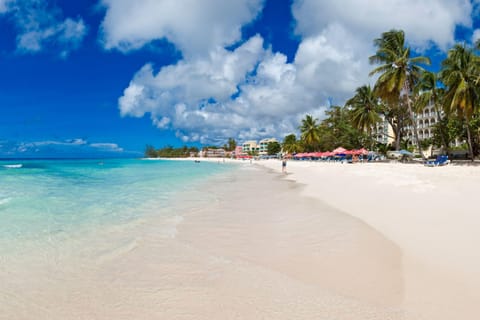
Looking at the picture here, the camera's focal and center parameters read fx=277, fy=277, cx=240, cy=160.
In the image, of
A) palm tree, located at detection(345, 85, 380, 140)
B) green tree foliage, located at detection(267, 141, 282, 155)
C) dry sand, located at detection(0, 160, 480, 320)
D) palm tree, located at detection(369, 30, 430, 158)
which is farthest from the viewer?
green tree foliage, located at detection(267, 141, 282, 155)

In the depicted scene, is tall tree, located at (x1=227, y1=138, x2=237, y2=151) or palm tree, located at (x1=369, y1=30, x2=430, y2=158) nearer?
palm tree, located at (x1=369, y1=30, x2=430, y2=158)

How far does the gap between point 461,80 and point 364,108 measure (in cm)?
1673

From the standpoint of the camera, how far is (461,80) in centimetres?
2311

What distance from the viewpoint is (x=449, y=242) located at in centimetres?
430

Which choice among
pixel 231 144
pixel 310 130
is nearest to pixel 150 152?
pixel 231 144

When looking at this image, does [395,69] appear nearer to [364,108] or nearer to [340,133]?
[364,108]

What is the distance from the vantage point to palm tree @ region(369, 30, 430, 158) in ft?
87.3

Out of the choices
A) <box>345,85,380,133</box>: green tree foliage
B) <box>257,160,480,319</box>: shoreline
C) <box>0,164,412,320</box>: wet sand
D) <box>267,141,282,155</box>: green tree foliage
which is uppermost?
<box>345,85,380,133</box>: green tree foliage

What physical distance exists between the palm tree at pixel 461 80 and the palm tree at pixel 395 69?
7.65 feet

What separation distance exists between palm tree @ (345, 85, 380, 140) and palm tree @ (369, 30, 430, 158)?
1071 cm

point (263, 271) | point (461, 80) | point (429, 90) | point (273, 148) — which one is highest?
point (429, 90)

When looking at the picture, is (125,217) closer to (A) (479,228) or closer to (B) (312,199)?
(B) (312,199)

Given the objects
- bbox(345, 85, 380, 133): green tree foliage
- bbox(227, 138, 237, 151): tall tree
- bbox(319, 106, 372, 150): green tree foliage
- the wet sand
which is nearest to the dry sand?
the wet sand

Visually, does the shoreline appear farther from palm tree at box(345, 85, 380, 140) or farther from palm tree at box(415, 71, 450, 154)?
palm tree at box(345, 85, 380, 140)
